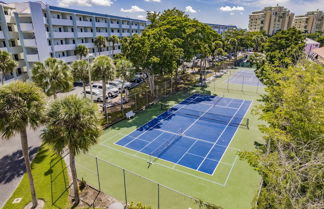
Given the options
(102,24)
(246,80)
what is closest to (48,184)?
(246,80)

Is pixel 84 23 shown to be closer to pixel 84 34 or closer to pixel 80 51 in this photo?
pixel 84 34

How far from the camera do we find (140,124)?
22641mm

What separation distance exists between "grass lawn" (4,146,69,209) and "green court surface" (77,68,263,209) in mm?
1320

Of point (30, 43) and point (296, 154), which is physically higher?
point (30, 43)

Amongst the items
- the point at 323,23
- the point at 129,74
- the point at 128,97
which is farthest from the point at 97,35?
the point at 323,23

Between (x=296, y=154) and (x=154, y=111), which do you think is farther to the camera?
(x=154, y=111)

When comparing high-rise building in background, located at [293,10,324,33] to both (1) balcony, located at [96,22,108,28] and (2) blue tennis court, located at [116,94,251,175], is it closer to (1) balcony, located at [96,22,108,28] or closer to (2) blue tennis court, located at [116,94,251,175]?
(1) balcony, located at [96,22,108,28]

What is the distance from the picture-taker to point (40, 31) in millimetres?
34469

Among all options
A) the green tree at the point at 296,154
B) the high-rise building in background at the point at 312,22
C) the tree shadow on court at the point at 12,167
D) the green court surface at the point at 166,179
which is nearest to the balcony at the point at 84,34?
the green court surface at the point at 166,179

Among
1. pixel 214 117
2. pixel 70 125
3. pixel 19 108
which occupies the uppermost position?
pixel 19 108

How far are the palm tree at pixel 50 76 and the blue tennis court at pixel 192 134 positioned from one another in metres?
7.52

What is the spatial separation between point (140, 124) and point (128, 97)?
8203mm

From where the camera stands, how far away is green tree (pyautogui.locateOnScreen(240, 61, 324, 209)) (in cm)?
715

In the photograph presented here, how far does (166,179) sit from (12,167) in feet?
37.3
